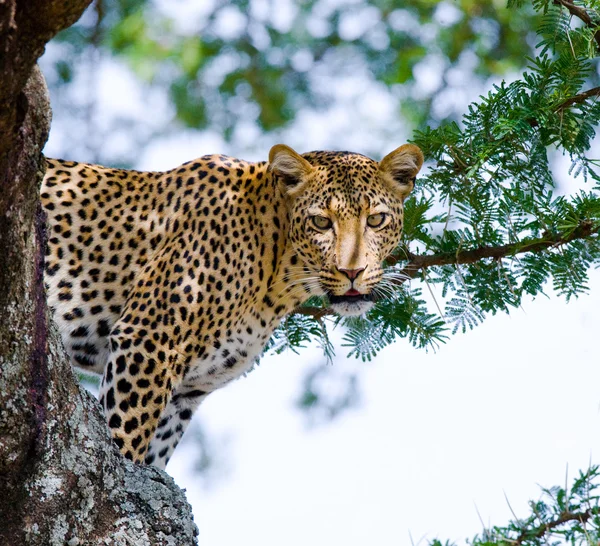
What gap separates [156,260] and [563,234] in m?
2.65

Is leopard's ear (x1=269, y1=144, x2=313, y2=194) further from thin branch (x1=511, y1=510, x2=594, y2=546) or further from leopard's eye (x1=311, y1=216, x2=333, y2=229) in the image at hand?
thin branch (x1=511, y1=510, x2=594, y2=546)

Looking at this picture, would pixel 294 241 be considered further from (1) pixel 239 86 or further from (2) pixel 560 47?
(1) pixel 239 86

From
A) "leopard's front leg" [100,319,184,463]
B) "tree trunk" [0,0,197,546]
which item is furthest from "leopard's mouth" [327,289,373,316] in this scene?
"tree trunk" [0,0,197,546]

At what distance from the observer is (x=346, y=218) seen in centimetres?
650

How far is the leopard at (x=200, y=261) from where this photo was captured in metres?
6.26

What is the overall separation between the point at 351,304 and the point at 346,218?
22.5 inches

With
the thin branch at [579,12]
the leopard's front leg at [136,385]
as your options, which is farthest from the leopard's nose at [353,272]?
the thin branch at [579,12]

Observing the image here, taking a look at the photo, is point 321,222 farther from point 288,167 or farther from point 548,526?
point 548,526

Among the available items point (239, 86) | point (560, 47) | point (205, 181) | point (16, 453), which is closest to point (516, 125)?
point (560, 47)

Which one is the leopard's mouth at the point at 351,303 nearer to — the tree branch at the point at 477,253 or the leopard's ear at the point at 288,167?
the tree branch at the point at 477,253

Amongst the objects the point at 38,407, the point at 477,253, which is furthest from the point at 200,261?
the point at 38,407

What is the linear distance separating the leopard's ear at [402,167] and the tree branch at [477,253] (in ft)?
1.53

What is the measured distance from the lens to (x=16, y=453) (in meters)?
3.34

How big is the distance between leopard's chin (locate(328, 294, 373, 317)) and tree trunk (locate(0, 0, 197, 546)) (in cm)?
249
